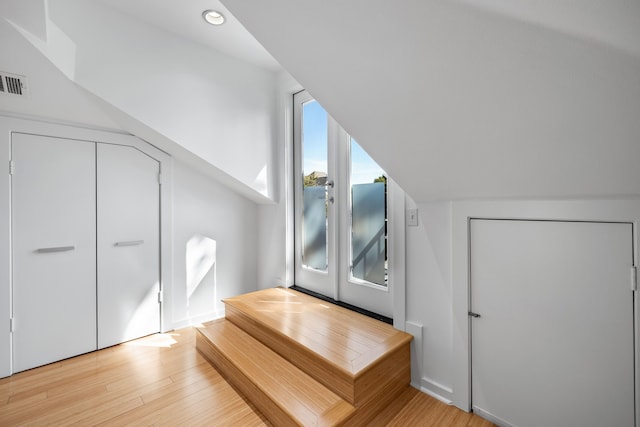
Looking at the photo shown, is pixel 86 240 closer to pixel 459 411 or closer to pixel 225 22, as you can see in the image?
pixel 225 22

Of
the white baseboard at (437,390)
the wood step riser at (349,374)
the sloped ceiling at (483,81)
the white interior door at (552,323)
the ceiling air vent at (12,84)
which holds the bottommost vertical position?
the white baseboard at (437,390)

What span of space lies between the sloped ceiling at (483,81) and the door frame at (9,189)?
73.0 inches

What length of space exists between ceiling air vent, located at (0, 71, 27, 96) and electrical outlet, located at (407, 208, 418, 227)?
2579 mm

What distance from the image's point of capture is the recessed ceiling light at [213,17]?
2.08m

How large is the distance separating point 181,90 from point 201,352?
2.20 metres

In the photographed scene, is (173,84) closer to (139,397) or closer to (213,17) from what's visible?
(213,17)

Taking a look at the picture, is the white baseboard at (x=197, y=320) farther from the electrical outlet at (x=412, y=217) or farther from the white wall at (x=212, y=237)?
the electrical outlet at (x=412, y=217)

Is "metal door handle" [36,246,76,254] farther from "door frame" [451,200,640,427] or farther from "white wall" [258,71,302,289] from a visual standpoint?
"door frame" [451,200,640,427]

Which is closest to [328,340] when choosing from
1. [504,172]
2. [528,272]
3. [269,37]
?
[528,272]

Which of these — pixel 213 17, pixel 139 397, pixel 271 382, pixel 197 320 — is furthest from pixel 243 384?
pixel 213 17

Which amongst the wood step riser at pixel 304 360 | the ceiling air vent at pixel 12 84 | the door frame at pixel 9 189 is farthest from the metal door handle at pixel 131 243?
the ceiling air vent at pixel 12 84

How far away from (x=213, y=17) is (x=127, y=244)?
2.01 meters

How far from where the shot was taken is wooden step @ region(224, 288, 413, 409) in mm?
1567

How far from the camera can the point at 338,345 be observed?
178cm
